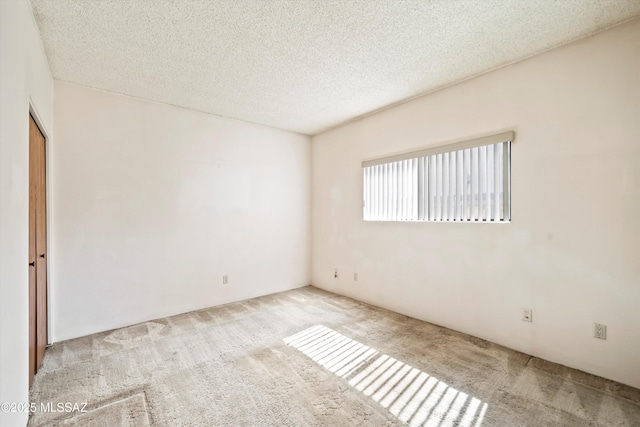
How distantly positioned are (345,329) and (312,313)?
2.10 feet

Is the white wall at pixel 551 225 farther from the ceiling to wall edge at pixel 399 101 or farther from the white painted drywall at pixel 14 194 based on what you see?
the white painted drywall at pixel 14 194

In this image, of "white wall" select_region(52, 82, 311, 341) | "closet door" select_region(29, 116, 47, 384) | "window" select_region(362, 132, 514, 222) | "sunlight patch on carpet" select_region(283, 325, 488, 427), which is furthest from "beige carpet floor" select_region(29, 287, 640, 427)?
"window" select_region(362, 132, 514, 222)

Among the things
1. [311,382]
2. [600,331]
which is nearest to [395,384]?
[311,382]

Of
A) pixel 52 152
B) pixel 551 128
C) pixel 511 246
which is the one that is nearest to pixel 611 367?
pixel 511 246

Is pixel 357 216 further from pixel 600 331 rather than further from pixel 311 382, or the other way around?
pixel 600 331

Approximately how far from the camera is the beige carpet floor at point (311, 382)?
5.93 feet

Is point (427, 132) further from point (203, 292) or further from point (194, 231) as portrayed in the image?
point (203, 292)

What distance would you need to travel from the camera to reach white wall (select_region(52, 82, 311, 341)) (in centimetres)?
297

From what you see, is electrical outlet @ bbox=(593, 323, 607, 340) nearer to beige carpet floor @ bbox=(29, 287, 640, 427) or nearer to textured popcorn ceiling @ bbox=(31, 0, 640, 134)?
beige carpet floor @ bbox=(29, 287, 640, 427)

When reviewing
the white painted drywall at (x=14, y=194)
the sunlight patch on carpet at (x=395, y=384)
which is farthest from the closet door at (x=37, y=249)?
the sunlight patch on carpet at (x=395, y=384)

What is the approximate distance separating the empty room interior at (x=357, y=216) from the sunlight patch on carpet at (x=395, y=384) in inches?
0.8

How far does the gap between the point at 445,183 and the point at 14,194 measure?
Answer: 3550 mm

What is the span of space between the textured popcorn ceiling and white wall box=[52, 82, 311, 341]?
51 centimetres

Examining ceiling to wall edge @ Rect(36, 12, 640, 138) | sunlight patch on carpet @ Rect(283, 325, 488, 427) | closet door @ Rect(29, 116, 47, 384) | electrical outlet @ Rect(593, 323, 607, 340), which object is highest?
ceiling to wall edge @ Rect(36, 12, 640, 138)
